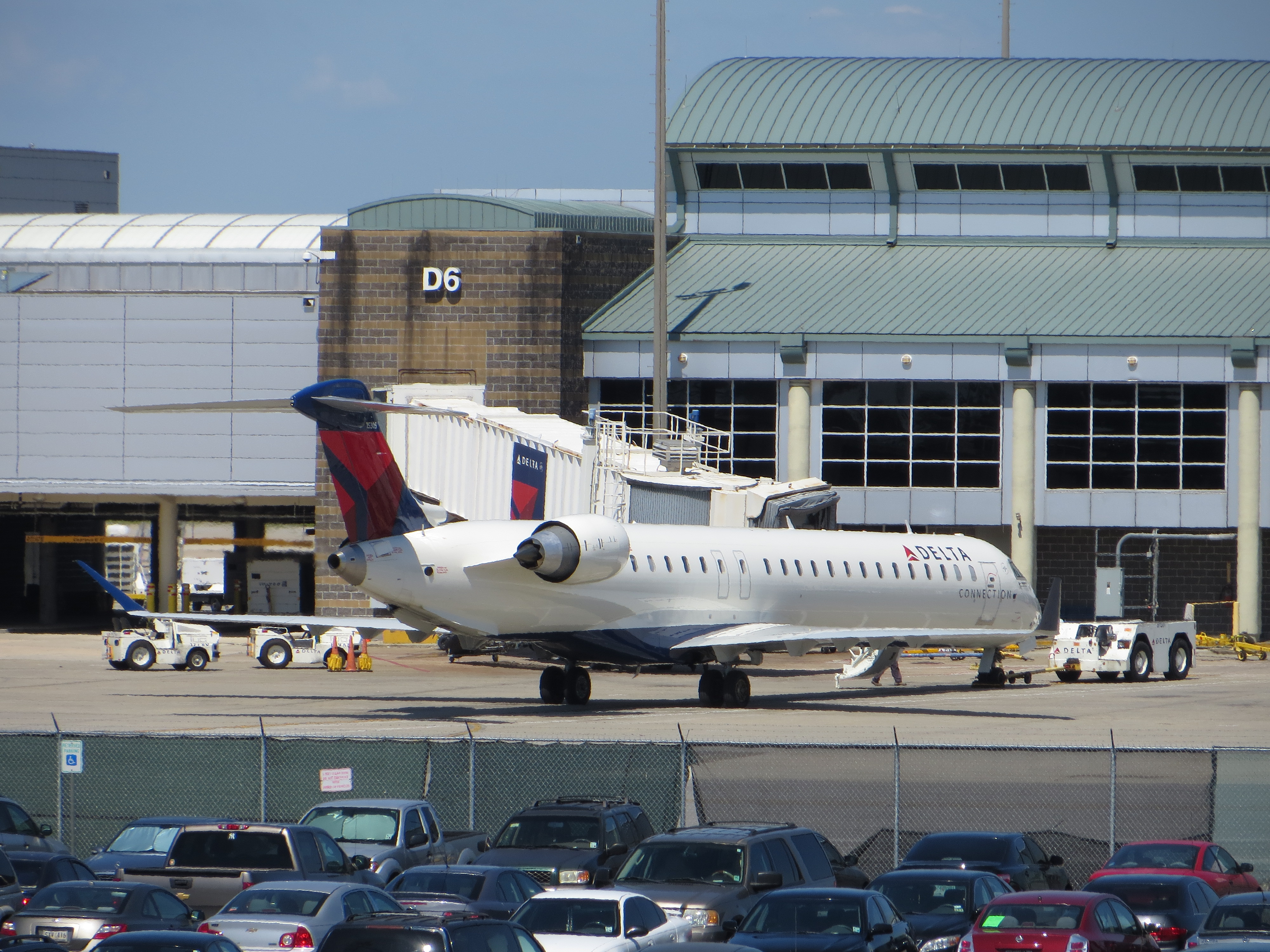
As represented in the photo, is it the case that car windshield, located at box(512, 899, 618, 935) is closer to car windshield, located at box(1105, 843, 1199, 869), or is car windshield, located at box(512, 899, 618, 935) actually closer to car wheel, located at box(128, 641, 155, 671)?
car windshield, located at box(1105, 843, 1199, 869)

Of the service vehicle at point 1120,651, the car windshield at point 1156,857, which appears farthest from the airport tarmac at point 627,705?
the car windshield at point 1156,857

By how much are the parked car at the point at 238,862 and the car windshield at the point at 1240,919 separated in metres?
8.03

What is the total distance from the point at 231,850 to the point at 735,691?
20.9m

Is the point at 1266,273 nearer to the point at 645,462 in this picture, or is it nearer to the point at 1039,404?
the point at 1039,404

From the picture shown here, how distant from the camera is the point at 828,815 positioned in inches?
880

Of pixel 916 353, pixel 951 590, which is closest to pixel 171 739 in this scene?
pixel 951 590

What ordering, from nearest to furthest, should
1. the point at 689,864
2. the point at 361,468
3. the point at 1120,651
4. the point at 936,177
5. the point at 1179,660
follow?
the point at 689,864 < the point at 361,468 < the point at 1120,651 < the point at 1179,660 < the point at 936,177

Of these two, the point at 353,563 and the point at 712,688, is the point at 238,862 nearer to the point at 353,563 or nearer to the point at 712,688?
the point at 353,563

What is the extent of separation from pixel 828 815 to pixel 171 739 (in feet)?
27.8

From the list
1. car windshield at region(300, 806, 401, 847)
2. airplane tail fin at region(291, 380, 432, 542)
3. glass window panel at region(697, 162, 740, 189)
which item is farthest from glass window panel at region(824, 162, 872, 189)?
car windshield at region(300, 806, 401, 847)

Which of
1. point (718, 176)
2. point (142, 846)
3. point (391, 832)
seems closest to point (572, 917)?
point (391, 832)

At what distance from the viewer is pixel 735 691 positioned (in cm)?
3775

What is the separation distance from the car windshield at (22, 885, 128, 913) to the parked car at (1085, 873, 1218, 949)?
9.13 meters

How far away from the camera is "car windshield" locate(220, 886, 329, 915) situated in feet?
49.7
